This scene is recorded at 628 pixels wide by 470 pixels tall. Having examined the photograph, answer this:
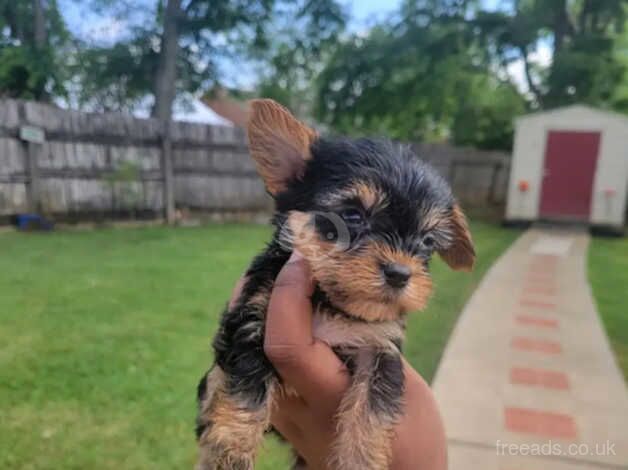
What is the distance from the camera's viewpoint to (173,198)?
542 inches

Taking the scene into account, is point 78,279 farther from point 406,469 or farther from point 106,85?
point 106,85

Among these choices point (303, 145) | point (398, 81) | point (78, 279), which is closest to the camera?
point (303, 145)

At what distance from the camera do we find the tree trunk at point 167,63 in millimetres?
15276

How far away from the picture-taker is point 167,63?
1559 cm

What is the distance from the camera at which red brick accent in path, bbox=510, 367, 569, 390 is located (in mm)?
4805

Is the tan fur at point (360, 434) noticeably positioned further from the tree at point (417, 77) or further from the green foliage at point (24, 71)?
the tree at point (417, 77)

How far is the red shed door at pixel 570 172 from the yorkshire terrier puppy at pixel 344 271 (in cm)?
1553

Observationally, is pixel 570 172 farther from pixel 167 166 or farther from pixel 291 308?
pixel 291 308

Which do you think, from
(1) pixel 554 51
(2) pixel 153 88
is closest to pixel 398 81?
→ (1) pixel 554 51

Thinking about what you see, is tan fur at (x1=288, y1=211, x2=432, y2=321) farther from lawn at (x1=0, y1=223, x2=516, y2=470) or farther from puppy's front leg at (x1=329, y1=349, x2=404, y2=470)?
lawn at (x1=0, y1=223, x2=516, y2=470)

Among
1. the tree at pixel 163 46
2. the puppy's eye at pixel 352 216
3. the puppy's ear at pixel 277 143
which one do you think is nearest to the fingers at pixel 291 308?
the puppy's eye at pixel 352 216

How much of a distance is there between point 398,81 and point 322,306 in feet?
56.7

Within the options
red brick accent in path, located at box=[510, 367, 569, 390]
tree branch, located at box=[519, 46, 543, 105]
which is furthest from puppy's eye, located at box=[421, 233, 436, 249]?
tree branch, located at box=[519, 46, 543, 105]

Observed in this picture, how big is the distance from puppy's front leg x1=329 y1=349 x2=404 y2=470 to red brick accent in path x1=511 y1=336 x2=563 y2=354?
447 centimetres
